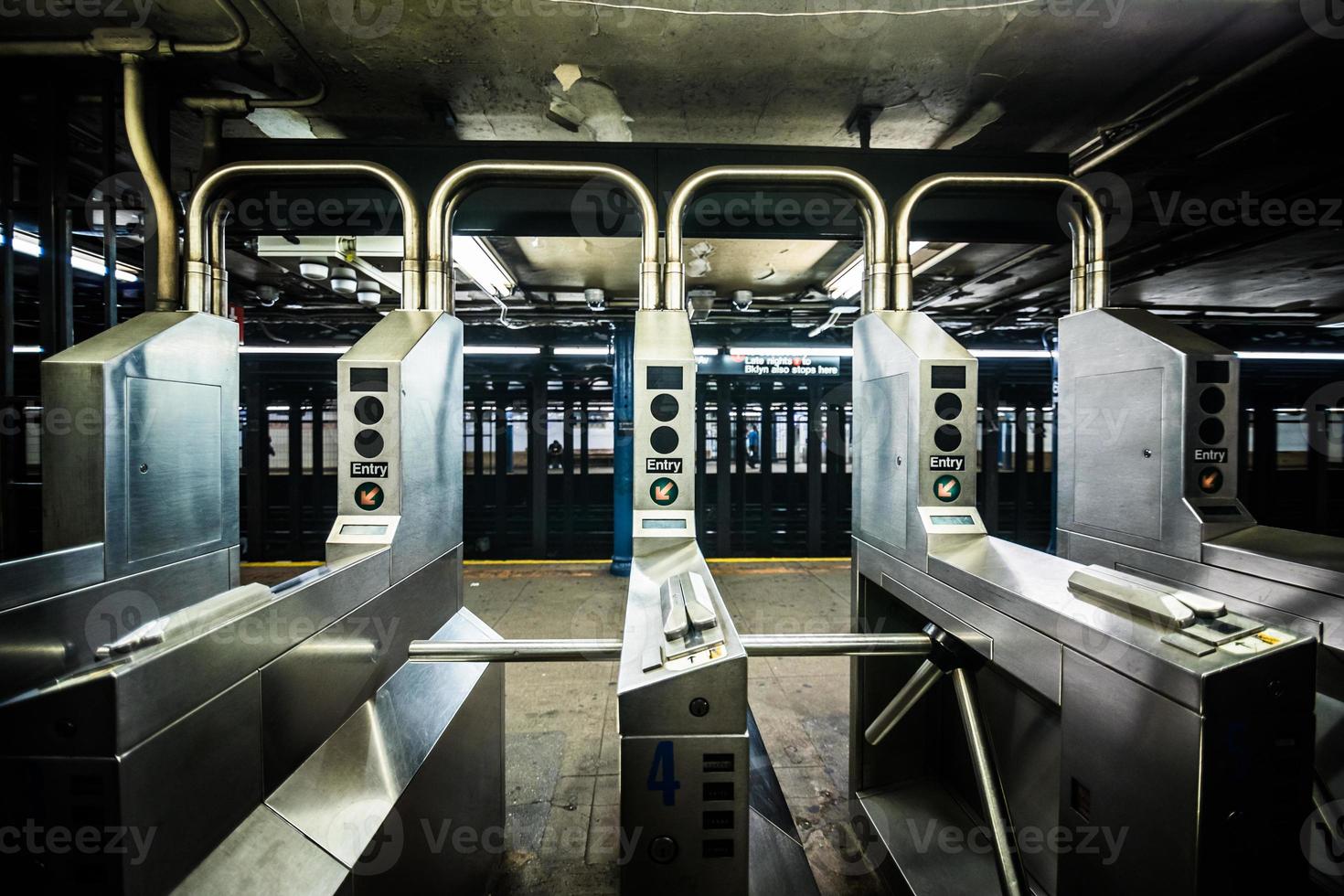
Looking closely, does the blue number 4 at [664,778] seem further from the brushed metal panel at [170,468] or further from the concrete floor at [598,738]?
the brushed metal panel at [170,468]

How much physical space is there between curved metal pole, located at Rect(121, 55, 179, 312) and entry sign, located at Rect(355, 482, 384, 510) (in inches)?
48.4

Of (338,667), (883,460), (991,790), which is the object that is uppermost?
(883,460)

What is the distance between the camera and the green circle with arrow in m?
2.02

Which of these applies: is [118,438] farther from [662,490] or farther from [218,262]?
[662,490]

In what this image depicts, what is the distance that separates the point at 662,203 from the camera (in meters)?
2.74

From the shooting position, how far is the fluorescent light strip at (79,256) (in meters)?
2.97

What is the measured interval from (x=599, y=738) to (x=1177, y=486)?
10.2ft

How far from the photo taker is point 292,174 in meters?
2.28

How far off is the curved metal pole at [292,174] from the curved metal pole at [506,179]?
0.06 m

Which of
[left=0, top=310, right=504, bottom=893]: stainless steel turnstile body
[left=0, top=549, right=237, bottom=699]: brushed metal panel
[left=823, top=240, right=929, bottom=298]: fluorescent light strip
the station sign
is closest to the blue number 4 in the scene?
[left=0, top=310, right=504, bottom=893]: stainless steel turnstile body

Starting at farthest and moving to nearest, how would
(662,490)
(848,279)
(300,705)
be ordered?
(848,279), (662,490), (300,705)

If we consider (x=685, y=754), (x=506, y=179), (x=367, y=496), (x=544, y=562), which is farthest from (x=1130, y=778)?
(x=544, y=562)

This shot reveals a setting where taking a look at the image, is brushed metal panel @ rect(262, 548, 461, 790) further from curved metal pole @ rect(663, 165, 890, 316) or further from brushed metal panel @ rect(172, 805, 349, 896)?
curved metal pole @ rect(663, 165, 890, 316)

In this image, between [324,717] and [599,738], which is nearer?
[324,717]
